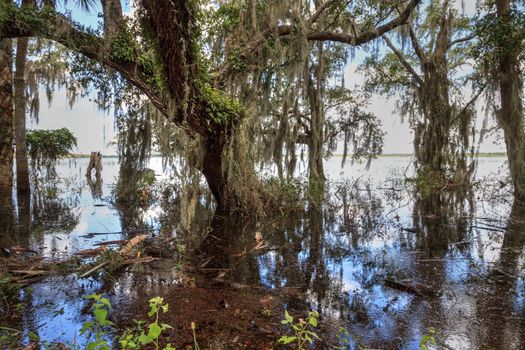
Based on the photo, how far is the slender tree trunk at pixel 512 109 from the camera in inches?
361

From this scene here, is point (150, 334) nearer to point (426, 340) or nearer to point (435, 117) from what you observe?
point (426, 340)

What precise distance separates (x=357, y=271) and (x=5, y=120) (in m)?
9.00

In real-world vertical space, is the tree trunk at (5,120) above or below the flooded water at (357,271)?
above

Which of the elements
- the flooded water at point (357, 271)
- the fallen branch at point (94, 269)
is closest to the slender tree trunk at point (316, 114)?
the flooded water at point (357, 271)

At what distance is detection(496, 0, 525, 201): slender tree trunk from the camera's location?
9.17 m

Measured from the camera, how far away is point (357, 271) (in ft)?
12.5

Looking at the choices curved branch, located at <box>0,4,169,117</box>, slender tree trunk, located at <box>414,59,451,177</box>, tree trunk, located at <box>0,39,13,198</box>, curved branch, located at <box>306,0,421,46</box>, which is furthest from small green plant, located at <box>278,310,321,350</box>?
slender tree trunk, located at <box>414,59,451,177</box>

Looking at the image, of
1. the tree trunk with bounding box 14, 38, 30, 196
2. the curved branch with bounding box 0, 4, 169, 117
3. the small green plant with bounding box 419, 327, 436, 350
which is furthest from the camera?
the tree trunk with bounding box 14, 38, 30, 196

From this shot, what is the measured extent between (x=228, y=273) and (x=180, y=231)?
2545 millimetres

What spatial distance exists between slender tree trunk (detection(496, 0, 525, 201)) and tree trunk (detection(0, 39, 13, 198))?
44.0ft

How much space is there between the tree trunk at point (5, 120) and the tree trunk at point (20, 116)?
5.92ft

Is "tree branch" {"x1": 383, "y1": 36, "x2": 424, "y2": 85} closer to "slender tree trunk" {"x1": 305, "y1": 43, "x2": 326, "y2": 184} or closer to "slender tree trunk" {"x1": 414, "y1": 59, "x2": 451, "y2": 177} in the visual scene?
"slender tree trunk" {"x1": 414, "y1": 59, "x2": 451, "y2": 177}

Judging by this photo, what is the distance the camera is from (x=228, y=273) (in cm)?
370

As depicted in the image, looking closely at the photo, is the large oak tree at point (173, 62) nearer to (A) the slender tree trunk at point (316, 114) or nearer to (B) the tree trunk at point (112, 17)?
(B) the tree trunk at point (112, 17)
